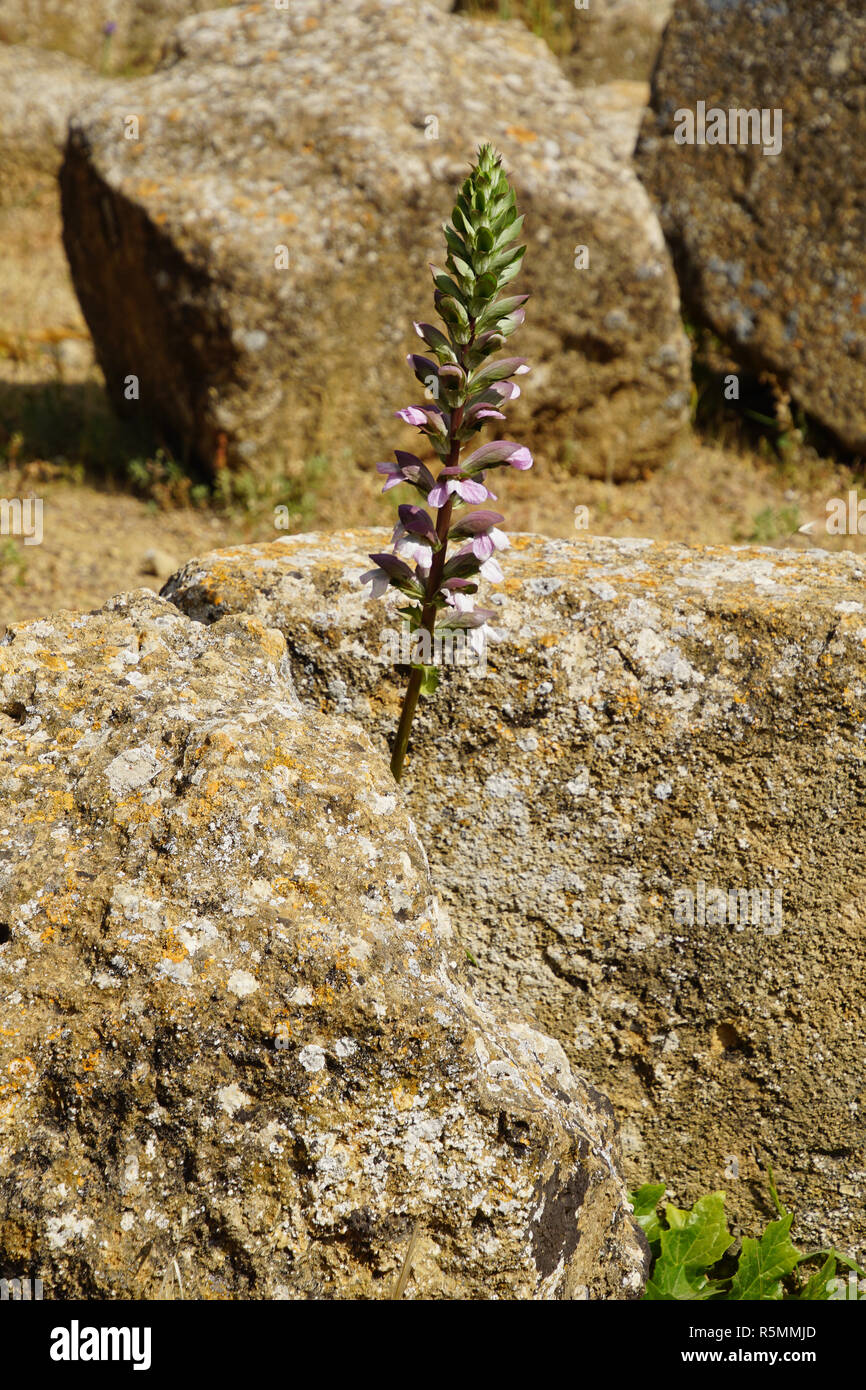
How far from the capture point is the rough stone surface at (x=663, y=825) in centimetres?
302

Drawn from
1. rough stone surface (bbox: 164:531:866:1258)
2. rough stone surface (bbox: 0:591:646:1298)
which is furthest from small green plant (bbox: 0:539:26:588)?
rough stone surface (bbox: 0:591:646:1298)

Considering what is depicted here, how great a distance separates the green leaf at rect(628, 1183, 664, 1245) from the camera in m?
3.11

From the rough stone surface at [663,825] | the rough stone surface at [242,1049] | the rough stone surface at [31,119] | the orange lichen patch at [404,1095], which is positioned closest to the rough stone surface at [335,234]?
the rough stone surface at [663,825]

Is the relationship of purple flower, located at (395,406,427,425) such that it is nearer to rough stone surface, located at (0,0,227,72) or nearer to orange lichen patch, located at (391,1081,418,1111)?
orange lichen patch, located at (391,1081,418,1111)

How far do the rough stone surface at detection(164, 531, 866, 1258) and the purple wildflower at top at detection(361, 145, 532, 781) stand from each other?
1.43ft

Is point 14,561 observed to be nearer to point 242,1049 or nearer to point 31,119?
point 242,1049

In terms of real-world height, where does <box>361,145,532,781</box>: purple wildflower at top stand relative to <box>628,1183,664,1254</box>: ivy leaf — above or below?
above

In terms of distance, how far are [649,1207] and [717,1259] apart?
24 cm

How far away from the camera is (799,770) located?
3.02 meters

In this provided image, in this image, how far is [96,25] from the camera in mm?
14797

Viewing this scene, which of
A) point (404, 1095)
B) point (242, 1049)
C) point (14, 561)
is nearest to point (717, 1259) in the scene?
point (404, 1095)

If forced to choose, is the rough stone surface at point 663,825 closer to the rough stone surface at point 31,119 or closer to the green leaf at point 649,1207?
the green leaf at point 649,1207

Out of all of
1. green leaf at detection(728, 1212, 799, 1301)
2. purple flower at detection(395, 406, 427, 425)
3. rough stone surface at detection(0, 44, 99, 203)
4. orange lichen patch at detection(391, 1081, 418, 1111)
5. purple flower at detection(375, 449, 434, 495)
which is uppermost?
rough stone surface at detection(0, 44, 99, 203)

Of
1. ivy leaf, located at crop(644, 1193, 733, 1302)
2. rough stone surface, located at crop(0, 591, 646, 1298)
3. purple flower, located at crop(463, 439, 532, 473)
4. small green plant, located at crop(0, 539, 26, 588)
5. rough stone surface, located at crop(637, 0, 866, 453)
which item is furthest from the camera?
rough stone surface, located at crop(637, 0, 866, 453)
